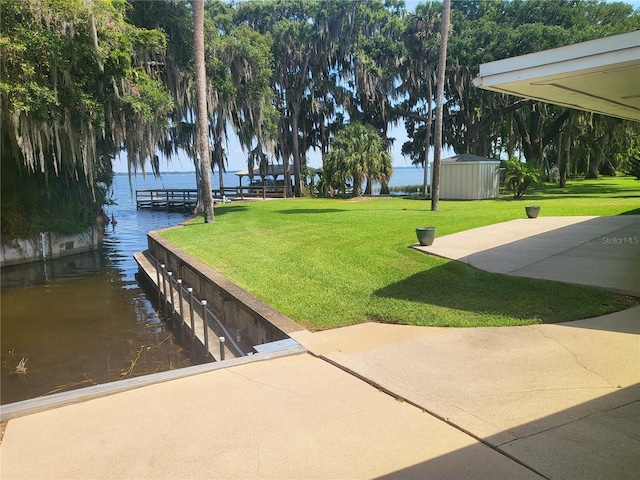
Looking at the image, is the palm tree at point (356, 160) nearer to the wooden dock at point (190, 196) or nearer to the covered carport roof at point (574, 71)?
the wooden dock at point (190, 196)

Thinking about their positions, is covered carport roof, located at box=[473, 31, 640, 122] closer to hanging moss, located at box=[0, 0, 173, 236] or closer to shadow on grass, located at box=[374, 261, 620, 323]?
shadow on grass, located at box=[374, 261, 620, 323]

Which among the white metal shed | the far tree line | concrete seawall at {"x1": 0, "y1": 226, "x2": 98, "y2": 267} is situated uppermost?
the far tree line

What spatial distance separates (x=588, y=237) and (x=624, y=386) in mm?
6817

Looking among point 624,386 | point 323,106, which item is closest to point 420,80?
point 323,106

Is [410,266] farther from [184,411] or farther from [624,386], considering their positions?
[184,411]

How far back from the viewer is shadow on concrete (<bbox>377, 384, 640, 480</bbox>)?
97.0 inches

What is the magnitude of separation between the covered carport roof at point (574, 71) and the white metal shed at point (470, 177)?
626 inches

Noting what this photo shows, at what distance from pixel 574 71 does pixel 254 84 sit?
726 inches

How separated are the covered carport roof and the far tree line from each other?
10.5 meters

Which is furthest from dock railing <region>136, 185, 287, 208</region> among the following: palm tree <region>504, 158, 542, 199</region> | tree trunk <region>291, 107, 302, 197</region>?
palm tree <region>504, 158, 542, 199</region>

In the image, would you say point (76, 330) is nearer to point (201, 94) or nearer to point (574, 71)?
point (574, 71)

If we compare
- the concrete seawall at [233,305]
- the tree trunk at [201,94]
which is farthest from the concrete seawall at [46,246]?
the concrete seawall at [233,305]

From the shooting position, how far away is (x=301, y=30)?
28.1m

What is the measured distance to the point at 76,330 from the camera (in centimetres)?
859
